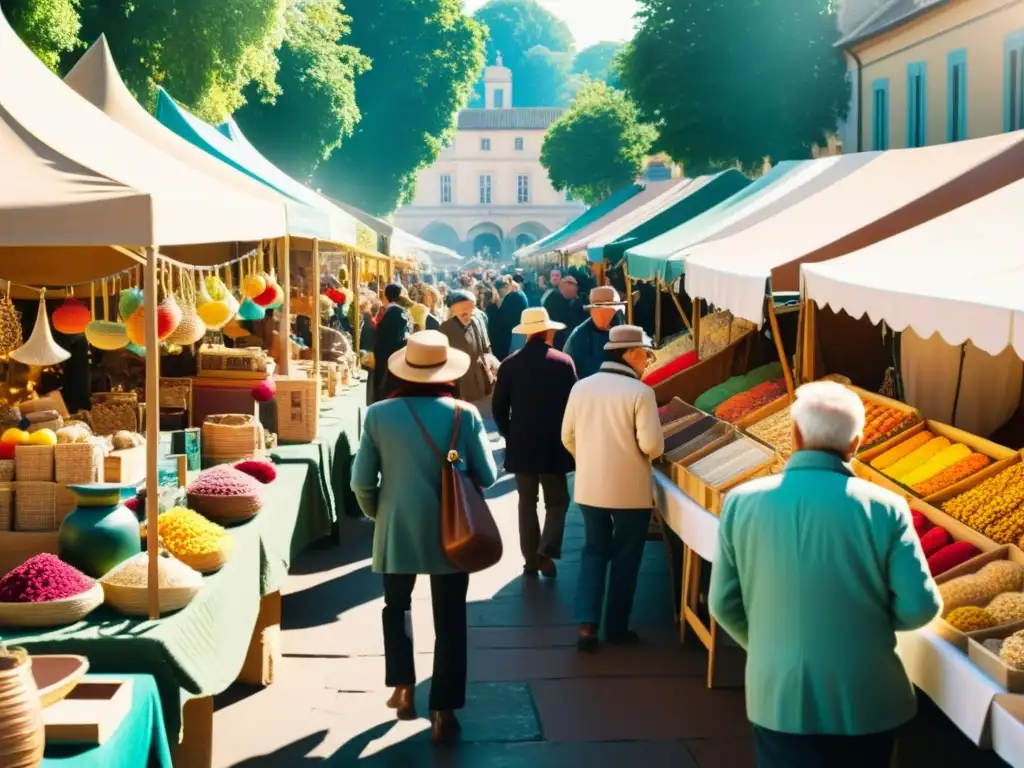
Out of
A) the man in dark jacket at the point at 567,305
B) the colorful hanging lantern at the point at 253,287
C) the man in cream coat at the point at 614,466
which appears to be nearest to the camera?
the man in cream coat at the point at 614,466

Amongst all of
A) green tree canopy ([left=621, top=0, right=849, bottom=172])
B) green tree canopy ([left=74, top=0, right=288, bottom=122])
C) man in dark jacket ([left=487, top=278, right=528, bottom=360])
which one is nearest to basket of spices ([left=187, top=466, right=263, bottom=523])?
man in dark jacket ([left=487, top=278, right=528, bottom=360])

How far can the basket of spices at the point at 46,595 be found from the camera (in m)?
4.54

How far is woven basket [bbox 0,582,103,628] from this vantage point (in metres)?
4.53

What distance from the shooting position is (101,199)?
4492 mm

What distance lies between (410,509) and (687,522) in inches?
74.0

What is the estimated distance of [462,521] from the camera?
5.66 meters

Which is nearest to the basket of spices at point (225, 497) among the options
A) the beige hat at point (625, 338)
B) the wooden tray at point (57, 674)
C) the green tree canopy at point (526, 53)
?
the beige hat at point (625, 338)

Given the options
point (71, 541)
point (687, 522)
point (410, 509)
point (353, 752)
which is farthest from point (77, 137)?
point (687, 522)

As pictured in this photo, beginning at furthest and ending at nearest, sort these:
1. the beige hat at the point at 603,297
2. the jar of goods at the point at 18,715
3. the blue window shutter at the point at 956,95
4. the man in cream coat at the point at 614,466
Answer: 1. the blue window shutter at the point at 956,95
2. the beige hat at the point at 603,297
3. the man in cream coat at the point at 614,466
4. the jar of goods at the point at 18,715

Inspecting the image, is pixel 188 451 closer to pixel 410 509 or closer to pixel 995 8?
pixel 410 509

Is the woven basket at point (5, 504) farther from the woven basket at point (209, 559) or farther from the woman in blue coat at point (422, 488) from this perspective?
the woman in blue coat at point (422, 488)

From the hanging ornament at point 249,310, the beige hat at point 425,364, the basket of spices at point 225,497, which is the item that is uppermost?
the hanging ornament at point 249,310

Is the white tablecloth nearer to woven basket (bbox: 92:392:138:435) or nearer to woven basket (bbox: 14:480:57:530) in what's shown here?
woven basket (bbox: 14:480:57:530)

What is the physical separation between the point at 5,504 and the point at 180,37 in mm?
13247
